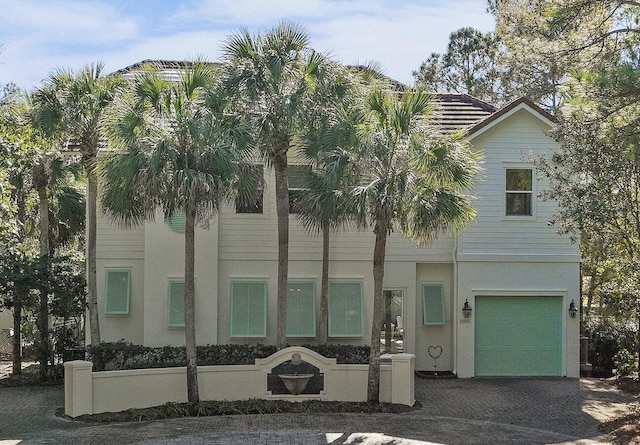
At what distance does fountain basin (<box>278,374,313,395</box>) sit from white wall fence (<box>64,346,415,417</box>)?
152 millimetres

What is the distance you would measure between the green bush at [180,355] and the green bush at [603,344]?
7.07 metres

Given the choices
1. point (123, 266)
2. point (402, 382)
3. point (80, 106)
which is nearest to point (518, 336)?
point (402, 382)

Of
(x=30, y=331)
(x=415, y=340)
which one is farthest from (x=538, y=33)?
(x=30, y=331)

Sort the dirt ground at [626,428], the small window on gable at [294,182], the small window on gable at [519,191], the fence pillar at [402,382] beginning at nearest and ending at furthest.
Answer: the dirt ground at [626,428] < the fence pillar at [402,382] < the small window on gable at [294,182] < the small window on gable at [519,191]

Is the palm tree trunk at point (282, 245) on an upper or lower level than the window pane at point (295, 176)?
lower

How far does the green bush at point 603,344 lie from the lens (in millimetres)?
22828

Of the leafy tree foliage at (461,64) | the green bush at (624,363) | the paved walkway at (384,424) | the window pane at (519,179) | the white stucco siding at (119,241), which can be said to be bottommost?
the paved walkway at (384,424)

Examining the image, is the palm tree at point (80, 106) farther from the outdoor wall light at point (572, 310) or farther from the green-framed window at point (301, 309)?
the outdoor wall light at point (572, 310)

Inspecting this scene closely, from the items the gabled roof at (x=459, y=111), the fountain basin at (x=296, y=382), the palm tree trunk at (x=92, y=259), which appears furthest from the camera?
the gabled roof at (x=459, y=111)

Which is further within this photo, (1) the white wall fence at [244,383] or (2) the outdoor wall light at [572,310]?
(2) the outdoor wall light at [572,310]

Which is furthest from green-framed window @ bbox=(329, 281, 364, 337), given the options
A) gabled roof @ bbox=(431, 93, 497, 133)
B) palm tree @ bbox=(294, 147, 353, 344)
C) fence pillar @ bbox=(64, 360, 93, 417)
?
fence pillar @ bbox=(64, 360, 93, 417)

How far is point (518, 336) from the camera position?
2233cm

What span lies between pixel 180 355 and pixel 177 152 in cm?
507

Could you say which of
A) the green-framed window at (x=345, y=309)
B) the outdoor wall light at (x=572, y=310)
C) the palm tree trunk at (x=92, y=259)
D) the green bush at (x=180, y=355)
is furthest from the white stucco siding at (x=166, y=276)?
the outdoor wall light at (x=572, y=310)
